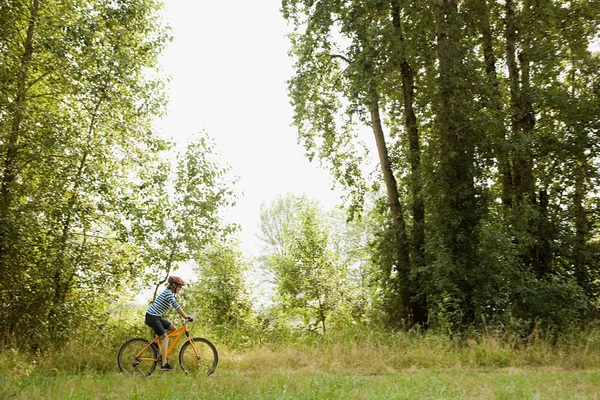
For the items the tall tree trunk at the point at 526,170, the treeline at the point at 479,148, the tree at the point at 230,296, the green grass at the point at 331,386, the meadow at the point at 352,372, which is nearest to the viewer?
the green grass at the point at 331,386

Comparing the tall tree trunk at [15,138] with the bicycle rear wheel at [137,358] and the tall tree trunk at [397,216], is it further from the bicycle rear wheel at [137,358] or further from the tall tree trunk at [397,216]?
the tall tree trunk at [397,216]

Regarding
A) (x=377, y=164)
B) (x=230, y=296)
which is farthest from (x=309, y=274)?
(x=377, y=164)

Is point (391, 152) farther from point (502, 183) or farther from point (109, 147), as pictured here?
point (109, 147)

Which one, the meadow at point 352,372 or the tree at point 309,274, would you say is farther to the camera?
the tree at point 309,274

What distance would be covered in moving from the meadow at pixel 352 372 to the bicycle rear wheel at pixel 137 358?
33 cm

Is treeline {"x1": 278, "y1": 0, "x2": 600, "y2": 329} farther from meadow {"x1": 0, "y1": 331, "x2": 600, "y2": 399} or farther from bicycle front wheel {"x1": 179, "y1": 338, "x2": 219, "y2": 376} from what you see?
bicycle front wheel {"x1": 179, "y1": 338, "x2": 219, "y2": 376}

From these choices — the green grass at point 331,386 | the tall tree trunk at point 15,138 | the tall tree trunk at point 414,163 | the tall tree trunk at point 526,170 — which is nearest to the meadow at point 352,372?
the green grass at point 331,386

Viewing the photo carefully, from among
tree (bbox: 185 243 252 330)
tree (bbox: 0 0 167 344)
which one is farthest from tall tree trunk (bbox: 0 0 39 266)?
tree (bbox: 185 243 252 330)

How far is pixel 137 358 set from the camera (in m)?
8.46

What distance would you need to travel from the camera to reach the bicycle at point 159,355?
336 inches

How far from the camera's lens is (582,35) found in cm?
1249

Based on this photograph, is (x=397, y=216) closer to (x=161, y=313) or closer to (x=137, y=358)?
(x=161, y=313)

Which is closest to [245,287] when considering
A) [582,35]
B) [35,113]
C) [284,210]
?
[35,113]

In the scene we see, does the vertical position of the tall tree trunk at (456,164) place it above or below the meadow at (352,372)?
above
